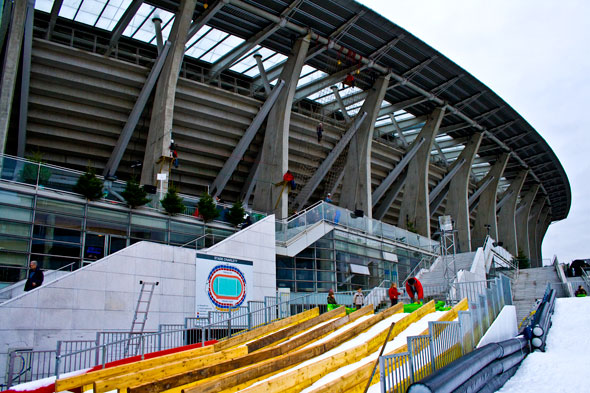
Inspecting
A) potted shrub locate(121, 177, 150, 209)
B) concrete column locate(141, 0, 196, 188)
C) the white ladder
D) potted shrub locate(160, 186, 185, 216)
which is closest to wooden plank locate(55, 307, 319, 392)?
the white ladder

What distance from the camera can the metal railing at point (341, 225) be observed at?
84.3 feet

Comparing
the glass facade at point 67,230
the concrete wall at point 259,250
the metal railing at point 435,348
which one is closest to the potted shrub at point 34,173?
the glass facade at point 67,230

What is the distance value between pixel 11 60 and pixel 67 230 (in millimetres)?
8839

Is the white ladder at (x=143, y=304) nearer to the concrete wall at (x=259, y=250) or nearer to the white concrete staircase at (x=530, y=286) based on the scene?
the concrete wall at (x=259, y=250)

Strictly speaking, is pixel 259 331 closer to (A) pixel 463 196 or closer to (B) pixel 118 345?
(B) pixel 118 345

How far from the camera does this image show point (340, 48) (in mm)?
32594

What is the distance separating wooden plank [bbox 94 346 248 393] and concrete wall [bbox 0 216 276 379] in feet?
18.0

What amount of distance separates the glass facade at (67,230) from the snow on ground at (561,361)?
13817 mm

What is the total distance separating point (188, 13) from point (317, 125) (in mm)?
13443

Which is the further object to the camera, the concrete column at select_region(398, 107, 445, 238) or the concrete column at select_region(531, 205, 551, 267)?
the concrete column at select_region(531, 205, 551, 267)

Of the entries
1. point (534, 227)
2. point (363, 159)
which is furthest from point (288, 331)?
point (534, 227)

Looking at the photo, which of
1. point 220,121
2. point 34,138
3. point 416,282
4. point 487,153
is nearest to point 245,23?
point 220,121

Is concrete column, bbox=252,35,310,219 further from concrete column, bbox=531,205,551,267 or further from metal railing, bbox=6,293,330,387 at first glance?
concrete column, bbox=531,205,551,267

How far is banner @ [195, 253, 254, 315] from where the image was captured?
19.7 m
